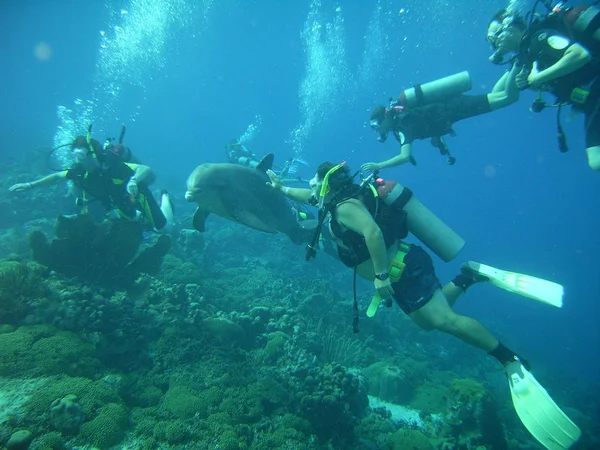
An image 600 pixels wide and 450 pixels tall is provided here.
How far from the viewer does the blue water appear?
40.4 meters

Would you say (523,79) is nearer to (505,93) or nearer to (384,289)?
(505,93)

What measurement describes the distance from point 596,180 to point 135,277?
131m

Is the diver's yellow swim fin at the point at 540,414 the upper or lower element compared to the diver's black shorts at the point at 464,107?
lower

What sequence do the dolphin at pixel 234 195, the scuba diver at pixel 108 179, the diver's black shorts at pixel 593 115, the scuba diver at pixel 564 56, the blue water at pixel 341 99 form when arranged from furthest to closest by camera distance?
the blue water at pixel 341 99 < the scuba diver at pixel 108 179 < the dolphin at pixel 234 195 < the diver's black shorts at pixel 593 115 < the scuba diver at pixel 564 56

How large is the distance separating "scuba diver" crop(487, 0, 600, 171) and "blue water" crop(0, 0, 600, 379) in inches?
23.1

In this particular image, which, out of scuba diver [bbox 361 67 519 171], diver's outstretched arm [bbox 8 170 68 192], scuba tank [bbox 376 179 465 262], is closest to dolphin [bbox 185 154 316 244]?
scuba tank [bbox 376 179 465 262]

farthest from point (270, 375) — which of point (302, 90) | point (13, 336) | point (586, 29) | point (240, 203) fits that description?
point (302, 90)

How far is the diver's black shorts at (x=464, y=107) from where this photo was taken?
709 cm

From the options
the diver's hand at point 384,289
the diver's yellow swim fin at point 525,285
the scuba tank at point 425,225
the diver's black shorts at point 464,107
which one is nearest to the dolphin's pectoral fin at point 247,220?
the scuba tank at point 425,225

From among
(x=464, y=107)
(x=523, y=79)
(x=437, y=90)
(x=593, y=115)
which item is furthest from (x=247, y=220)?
(x=464, y=107)

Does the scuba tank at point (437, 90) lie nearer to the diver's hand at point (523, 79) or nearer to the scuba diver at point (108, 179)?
the diver's hand at point (523, 79)

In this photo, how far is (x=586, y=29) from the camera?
12.6 ft

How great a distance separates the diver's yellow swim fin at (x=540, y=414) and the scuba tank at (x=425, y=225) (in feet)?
5.16

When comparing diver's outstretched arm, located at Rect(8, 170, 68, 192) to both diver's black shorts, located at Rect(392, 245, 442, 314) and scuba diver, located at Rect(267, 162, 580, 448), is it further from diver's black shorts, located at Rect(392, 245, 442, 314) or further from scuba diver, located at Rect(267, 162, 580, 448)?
diver's black shorts, located at Rect(392, 245, 442, 314)
